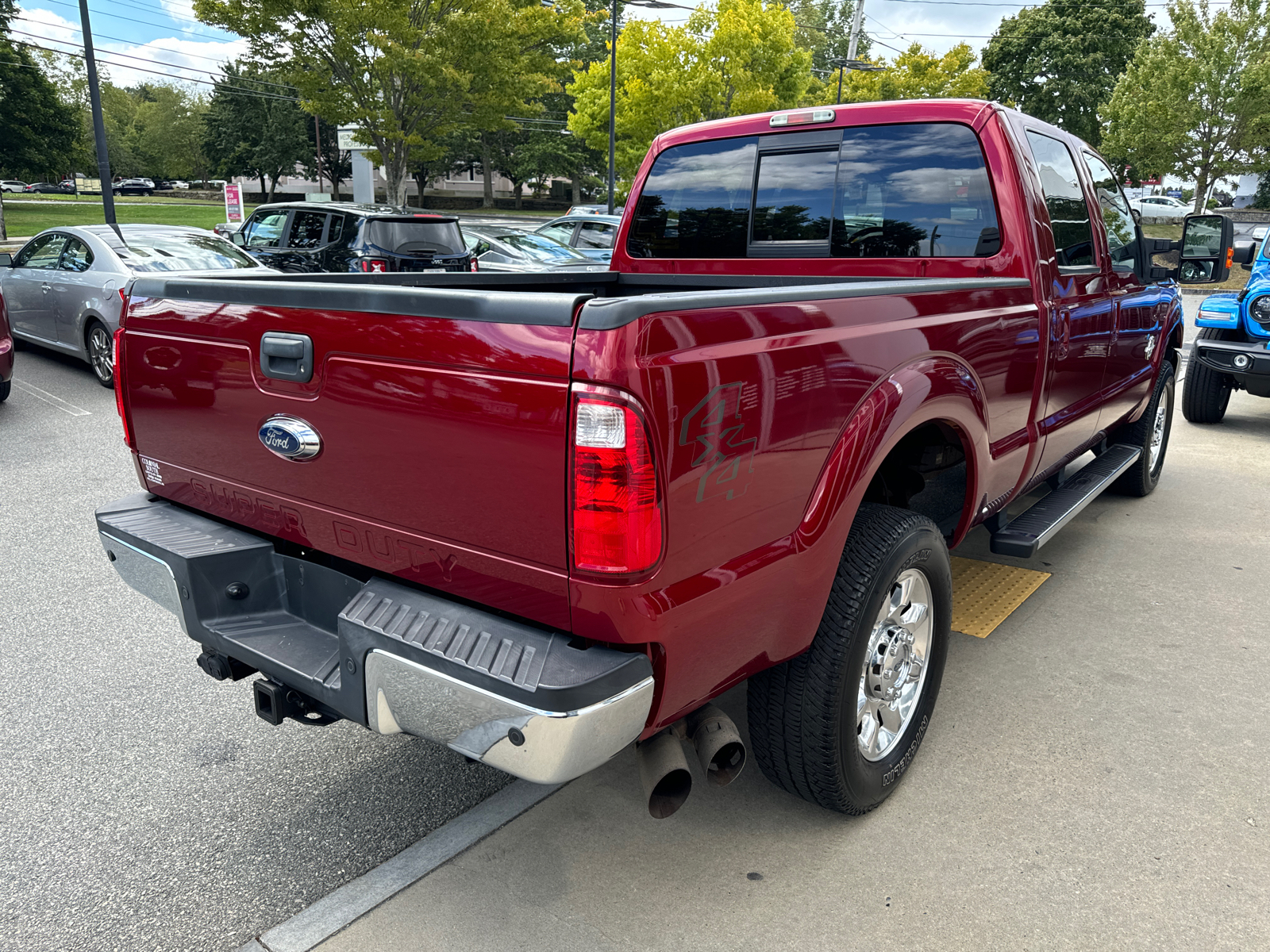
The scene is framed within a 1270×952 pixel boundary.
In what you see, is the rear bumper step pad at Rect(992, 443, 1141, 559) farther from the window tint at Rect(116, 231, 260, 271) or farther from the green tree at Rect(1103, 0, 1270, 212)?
the green tree at Rect(1103, 0, 1270, 212)

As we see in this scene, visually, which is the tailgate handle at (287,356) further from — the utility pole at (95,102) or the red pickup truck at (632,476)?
the utility pole at (95,102)

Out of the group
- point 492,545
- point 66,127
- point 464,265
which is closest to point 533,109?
point 464,265

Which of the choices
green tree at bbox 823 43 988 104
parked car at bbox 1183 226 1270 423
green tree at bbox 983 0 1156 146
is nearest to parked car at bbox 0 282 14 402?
parked car at bbox 1183 226 1270 423

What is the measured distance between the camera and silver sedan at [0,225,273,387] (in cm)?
897

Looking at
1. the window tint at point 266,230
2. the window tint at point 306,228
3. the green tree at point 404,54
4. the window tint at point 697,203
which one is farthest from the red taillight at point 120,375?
the green tree at point 404,54

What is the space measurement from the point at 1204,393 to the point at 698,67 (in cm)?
2837

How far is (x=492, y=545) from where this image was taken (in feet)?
6.75

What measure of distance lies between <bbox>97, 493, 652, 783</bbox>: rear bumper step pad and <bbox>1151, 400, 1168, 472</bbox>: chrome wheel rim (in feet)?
18.0

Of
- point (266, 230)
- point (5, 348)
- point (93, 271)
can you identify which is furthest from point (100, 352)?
point (266, 230)

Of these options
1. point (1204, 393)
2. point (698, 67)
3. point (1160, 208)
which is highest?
point (698, 67)

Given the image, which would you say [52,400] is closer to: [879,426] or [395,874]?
[395,874]

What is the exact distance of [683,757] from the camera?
2.27 meters

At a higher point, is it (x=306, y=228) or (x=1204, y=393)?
(x=306, y=228)

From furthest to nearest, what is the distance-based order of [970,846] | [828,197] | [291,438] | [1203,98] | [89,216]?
[89,216], [1203,98], [828,197], [970,846], [291,438]
